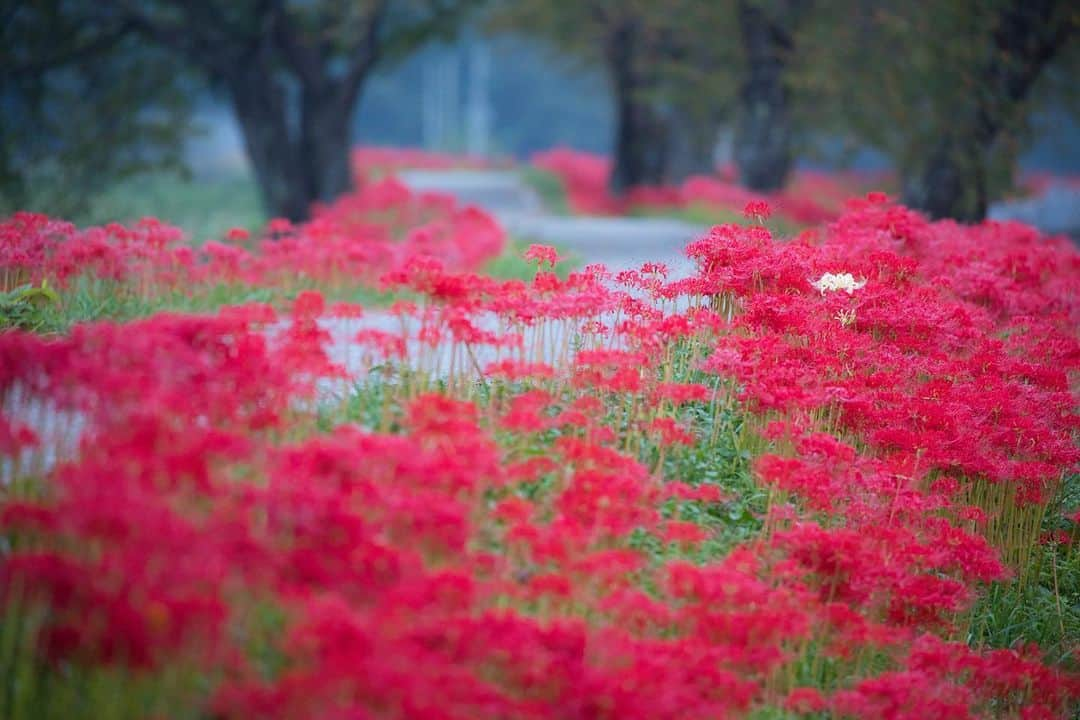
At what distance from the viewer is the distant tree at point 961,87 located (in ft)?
41.0

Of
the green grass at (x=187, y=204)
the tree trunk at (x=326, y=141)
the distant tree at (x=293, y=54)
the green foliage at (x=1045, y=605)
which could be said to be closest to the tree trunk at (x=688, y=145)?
the distant tree at (x=293, y=54)

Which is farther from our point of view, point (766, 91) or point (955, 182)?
point (766, 91)

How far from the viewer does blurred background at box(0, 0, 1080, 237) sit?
13.0 metres

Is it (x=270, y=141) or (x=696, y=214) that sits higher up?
(x=270, y=141)

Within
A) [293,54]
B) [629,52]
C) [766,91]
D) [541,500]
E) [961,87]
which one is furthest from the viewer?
[629,52]

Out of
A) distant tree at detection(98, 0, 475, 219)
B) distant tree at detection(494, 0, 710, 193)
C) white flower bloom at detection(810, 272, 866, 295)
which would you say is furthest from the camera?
distant tree at detection(494, 0, 710, 193)

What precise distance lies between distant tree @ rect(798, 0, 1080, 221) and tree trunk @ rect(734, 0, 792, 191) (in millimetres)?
2617

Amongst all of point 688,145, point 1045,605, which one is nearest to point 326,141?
point 688,145

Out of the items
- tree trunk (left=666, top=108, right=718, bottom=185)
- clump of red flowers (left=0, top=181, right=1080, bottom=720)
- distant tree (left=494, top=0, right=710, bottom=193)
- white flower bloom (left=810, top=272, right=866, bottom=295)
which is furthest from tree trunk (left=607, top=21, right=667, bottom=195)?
white flower bloom (left=810, top=272, right=866, bottom=295)

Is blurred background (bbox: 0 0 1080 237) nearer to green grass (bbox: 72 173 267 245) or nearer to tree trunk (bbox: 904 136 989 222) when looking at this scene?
tree trunk (bbox: 904 136 989 222)

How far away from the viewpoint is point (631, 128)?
23.0 meters

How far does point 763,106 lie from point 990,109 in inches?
215

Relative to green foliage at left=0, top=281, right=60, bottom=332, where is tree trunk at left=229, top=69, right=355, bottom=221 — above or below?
above

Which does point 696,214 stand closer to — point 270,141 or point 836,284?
point 270,141
